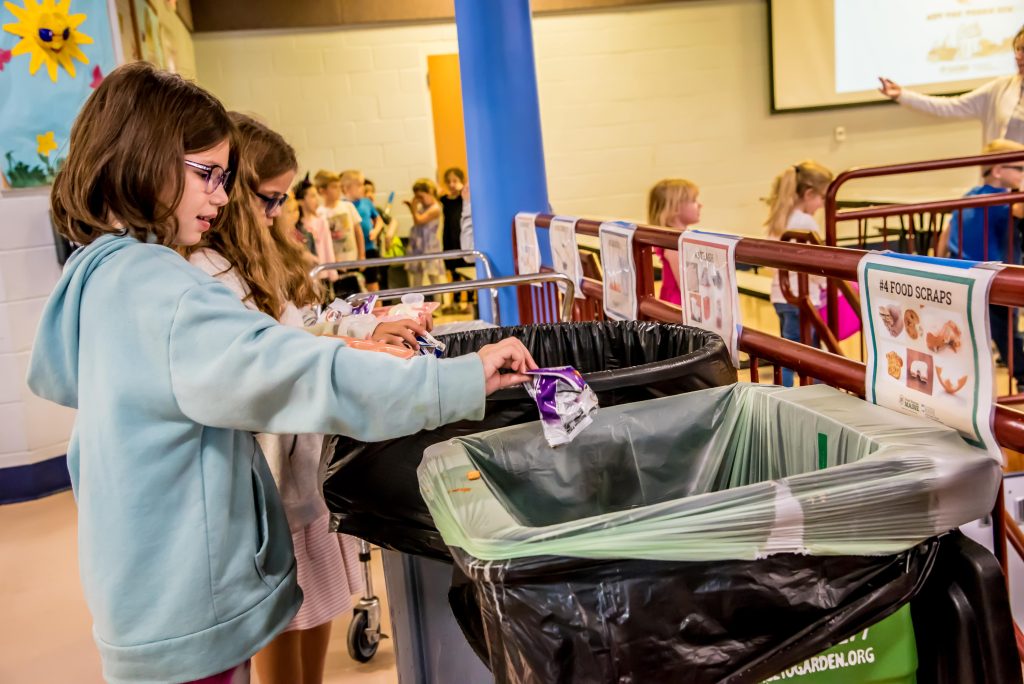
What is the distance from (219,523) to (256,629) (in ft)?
0.54

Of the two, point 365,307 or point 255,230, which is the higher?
point 255,230

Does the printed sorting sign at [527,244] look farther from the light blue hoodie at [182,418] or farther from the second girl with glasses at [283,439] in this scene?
the light blue hoodie at [182,418]

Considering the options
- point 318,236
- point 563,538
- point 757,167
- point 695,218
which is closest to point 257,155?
point 563,538

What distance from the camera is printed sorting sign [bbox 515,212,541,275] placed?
3393 millimetres

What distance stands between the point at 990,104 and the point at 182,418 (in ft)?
15.8

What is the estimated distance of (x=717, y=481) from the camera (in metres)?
1.32

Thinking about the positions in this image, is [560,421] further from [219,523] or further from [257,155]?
[257,155]

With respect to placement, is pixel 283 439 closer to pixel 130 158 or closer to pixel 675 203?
pixel 130 158

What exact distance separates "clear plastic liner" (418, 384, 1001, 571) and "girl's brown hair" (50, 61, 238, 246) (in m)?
0.49

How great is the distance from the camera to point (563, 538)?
897mm

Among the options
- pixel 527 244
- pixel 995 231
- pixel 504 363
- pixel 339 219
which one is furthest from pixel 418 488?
pixel 339 219

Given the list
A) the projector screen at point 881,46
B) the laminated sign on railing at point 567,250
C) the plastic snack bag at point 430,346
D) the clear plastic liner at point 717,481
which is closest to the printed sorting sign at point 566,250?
the laminated sign on railing at point 567,250

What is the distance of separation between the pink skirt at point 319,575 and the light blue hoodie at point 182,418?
58cm

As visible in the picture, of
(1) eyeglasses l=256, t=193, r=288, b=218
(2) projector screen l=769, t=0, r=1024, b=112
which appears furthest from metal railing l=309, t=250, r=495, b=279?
(2) projector screen l=769, t=0, r=1024, b=112
